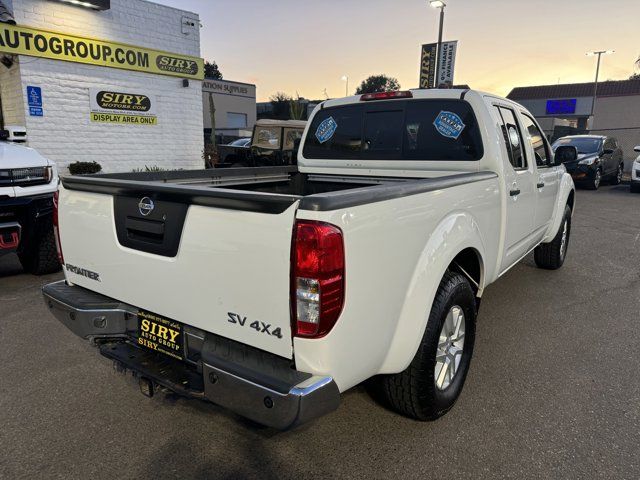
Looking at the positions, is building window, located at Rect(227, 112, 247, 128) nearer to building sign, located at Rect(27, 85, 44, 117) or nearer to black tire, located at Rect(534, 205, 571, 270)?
building sign, located at Rect(27, 85, 44, 117)

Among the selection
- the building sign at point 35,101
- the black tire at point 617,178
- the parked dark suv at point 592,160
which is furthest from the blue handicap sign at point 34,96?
the black tire at point 617,178

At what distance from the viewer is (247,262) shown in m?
1.90

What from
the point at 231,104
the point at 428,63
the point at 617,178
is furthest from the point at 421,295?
the point at 231,104

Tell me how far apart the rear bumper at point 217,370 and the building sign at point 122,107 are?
10.0m

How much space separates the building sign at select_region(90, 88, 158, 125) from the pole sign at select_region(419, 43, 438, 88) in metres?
10.6

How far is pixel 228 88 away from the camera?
117 feet

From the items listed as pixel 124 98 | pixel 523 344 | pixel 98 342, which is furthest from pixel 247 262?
pixel 124 98

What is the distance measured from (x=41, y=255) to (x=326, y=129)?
3495mm

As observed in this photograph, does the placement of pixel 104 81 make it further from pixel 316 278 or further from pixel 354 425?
pixel 316 278

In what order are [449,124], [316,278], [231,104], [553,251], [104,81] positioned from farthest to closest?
[231,104] → [104,81] → [553,251] → [449,124] → [316,278]

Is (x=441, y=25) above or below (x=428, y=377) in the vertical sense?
above

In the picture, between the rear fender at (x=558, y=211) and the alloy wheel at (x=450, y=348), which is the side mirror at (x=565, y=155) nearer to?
the rear fender at (x=558, y=211)

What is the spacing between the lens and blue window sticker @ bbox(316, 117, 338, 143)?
427 cm

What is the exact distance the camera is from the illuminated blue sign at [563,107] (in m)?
42.4
